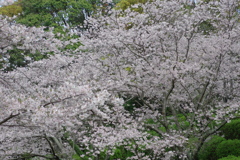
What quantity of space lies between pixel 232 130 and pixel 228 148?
1.28 m

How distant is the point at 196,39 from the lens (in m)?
8.80

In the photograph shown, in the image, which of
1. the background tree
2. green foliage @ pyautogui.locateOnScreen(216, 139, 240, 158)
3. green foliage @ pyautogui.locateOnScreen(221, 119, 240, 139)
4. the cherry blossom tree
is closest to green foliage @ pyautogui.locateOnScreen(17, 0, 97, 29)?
the background tree

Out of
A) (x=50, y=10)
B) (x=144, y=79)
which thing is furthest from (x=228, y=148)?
(x=50, y=10)

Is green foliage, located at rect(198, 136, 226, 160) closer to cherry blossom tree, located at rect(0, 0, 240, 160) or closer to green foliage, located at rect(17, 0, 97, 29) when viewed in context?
cherry blossom tree, located at rect(0, 0, 240, 160)

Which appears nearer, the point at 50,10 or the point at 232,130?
the point at 232,130

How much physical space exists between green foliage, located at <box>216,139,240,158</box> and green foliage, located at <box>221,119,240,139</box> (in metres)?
0.93

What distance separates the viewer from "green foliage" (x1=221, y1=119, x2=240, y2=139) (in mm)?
7886

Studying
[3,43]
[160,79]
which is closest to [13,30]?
[3,43]

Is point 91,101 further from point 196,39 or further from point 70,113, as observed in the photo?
point 196,39

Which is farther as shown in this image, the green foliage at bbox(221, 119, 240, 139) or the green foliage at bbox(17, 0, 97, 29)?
the green foliage at bbox(17, 0, 97, 29)

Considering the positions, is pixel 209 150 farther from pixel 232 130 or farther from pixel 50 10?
pixel 50 10

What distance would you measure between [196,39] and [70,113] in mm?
6854

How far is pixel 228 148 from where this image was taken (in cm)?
703

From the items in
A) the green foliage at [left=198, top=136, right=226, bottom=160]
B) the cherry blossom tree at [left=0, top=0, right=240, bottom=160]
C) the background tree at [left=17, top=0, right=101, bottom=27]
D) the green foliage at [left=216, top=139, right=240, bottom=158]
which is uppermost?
the background tree at [left=17, top=0, right=101, bottom=27]
